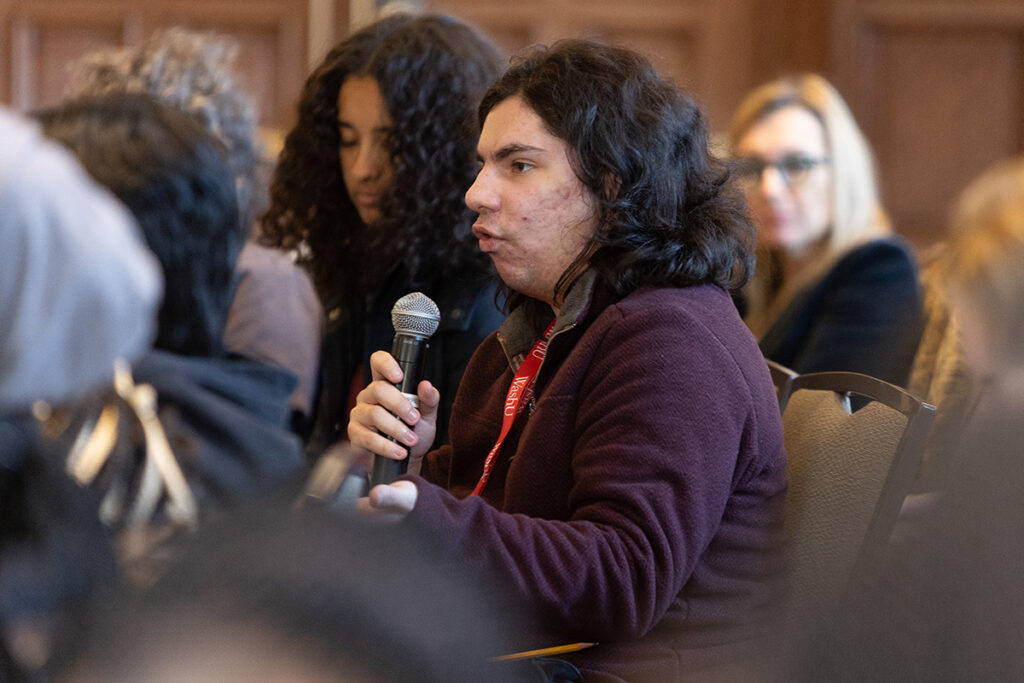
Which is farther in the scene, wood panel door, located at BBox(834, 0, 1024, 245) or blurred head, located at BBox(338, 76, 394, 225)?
wood panel door, located at BBox(834, 0, 1024, 245)

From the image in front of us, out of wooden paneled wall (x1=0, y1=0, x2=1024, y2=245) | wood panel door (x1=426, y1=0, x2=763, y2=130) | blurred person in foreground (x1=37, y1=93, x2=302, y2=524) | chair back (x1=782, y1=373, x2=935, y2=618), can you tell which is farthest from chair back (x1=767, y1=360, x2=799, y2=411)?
wood panel door (x1=426, y1=0, x2=763, y2=130)

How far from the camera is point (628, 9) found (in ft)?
14.2

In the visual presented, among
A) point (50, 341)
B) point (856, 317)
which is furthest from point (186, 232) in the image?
point (856, 317)

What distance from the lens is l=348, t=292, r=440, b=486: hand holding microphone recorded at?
1411 millimetres

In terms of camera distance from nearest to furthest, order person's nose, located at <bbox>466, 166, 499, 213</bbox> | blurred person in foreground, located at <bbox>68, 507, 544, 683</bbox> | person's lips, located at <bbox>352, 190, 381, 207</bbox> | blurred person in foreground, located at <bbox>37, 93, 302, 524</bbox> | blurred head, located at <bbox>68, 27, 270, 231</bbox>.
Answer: blurred person in foreground, located at <bbox>68, 507, 544, 683</bbox>, blurred person in foreground, located at <bbox>37, 93, 302, 524</bbox>, person's nose, located at <bbox>466, 166, 499, 213</bbox>, person's lips, located at <bbox>352, 190, 381, 207</bbox>, blurred head, located at <bbox>68, 27, 270, 231</bbox>

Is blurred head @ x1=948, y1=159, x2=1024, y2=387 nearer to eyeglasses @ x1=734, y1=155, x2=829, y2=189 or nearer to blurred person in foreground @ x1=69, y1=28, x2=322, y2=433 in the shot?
blurred person in foreground @ x1=69, y1=28, x2=322, y2=433

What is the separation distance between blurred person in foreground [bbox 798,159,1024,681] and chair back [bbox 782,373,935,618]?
74cm

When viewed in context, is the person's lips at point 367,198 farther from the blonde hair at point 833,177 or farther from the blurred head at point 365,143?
the blonde hair at point 833,177

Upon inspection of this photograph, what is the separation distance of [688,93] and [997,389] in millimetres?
1063

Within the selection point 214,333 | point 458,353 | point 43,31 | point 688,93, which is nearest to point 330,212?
point 458,353

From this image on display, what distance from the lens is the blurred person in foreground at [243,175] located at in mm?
2049

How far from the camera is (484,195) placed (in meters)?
1.52

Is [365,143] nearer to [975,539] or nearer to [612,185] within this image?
[612,185]

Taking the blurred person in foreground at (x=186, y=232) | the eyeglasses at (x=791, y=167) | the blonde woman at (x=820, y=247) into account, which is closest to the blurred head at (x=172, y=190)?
the blurred person in foreground at (x=186, y=232)
